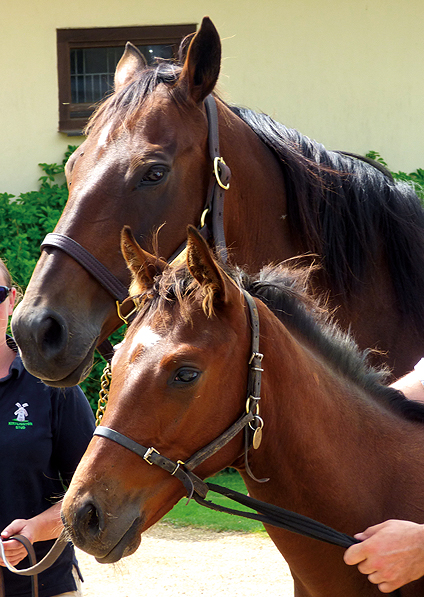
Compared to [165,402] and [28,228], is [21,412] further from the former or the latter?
[28,228]

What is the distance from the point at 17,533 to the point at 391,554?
1.38 meters

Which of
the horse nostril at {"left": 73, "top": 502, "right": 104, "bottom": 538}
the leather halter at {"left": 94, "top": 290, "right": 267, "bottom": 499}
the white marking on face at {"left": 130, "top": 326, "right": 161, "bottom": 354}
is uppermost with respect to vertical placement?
the white marking on face at {"left": 130, "top": 326, "right": 161, "bottom": 354}

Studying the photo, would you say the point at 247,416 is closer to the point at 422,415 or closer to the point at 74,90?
the point at 422,415

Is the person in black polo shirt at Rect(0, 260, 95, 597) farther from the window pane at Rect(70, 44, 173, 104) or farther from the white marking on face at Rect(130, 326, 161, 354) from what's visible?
the window pane at Rect(70, 44, 173, 104)

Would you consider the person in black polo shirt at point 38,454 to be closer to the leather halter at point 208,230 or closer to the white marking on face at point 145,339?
the leather halter at point 208,230

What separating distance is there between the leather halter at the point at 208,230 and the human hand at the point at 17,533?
2.79 feet

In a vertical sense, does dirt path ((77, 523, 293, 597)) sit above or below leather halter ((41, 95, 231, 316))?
below

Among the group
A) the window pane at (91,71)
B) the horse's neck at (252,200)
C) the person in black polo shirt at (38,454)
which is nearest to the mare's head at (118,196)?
the horse's neck at (252,200)

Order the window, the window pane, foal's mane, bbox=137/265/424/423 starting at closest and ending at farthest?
foal's mane, bbox=137/265/424/423 < the window < the window pane

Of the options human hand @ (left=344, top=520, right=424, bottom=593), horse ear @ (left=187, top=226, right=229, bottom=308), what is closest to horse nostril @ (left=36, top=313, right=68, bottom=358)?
horse ear @ (left=187, top=226, right=229, bottom=308)

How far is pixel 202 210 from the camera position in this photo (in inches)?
100

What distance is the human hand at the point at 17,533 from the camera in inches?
94.2

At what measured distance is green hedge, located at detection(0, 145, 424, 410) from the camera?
21.7 ft

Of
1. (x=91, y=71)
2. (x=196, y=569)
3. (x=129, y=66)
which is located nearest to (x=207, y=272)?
(x=129, y=66)
